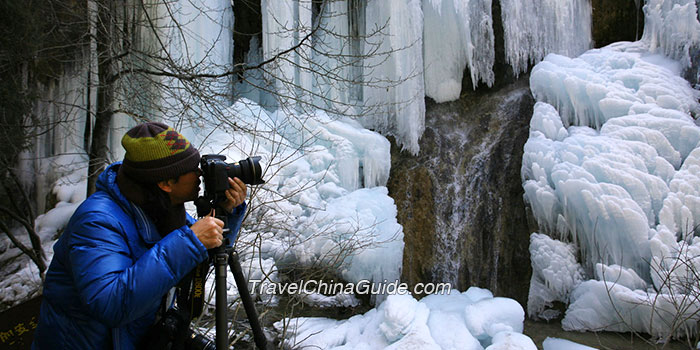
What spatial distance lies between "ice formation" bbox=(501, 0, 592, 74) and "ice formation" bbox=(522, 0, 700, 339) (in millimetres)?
1016

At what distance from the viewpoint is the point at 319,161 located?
632cm

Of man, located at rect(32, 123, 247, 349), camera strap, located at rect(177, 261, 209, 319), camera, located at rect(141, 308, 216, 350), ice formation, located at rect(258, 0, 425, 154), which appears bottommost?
camera, located at rect(141, 308, 216, 350)

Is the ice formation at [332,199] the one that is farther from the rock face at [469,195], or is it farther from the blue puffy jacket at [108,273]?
the blue puffy jacket at [108,273]

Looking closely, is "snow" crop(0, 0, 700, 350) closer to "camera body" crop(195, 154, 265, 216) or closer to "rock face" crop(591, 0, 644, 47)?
"rock face" crop(591, 0, 644, 47)

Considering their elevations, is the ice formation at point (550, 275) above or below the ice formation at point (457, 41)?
below

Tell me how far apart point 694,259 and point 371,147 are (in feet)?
13.0

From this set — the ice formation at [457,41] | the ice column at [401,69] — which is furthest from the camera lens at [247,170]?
the ice formation at [457,41]

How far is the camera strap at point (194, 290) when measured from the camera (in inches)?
52.1

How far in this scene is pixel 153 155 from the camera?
120 cm

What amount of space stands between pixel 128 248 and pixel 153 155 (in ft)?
0.84

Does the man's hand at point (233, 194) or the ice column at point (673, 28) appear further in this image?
the ice column at point (673, 28)

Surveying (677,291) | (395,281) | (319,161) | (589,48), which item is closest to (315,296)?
(395,281)

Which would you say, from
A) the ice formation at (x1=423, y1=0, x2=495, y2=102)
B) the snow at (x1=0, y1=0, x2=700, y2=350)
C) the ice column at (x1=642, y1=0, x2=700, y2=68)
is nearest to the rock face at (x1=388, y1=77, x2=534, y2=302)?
the snow at (x1=0, y1=0, x2=700, y2=350)

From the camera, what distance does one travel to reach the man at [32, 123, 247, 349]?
3.48 feet
